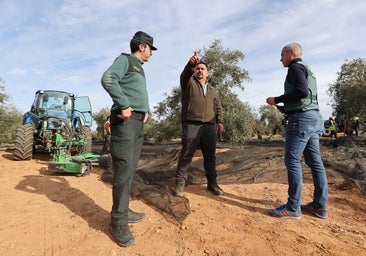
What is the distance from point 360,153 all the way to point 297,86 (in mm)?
3467

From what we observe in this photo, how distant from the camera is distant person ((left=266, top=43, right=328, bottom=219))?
10.8ft

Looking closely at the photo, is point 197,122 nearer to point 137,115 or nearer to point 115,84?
point 137,115

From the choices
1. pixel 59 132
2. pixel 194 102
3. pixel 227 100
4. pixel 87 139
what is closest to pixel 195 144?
pixel 194 102

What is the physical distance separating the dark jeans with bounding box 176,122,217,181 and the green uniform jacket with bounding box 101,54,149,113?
1094 mm

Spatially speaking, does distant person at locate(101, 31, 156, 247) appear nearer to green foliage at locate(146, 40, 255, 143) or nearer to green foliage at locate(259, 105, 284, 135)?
green foliage at locate(146, 40, 255, 143)

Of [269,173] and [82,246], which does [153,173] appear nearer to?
[269,173]

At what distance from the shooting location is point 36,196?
396cm

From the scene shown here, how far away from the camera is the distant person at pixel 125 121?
2.73m

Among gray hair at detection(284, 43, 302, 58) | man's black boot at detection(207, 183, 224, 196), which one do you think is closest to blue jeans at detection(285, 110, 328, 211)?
gray hair at detection(284, 43, 302, 58)

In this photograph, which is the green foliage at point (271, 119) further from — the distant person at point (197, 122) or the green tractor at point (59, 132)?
the distant person at point (197, 122)

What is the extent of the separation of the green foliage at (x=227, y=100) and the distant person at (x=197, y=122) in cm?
975

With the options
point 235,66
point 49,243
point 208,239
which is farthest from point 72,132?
point 235,66

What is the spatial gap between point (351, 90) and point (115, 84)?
18.7 metres

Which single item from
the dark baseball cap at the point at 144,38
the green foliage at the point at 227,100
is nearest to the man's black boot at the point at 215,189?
the dark baseball cap at the point at 144,38
